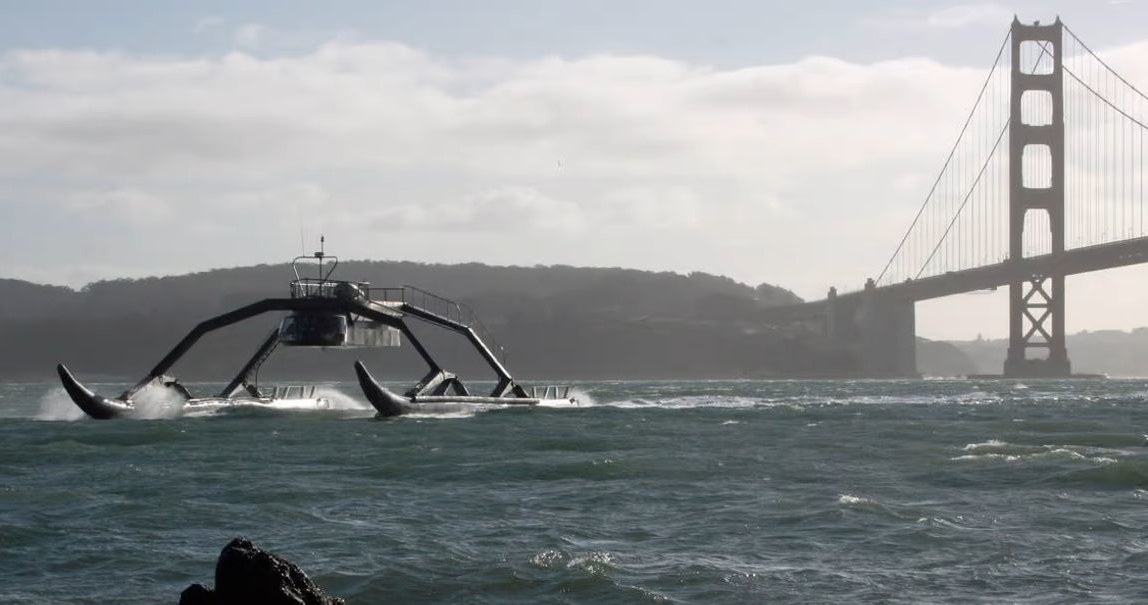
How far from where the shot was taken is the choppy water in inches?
717

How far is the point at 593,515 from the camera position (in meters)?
24.2

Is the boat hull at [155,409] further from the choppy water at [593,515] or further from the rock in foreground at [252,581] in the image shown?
the rock in foreground at [252,581]

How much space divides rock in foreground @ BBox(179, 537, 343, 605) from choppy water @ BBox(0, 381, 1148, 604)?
5289 millimetres

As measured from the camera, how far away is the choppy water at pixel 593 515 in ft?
59.8

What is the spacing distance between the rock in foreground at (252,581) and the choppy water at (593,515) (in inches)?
208

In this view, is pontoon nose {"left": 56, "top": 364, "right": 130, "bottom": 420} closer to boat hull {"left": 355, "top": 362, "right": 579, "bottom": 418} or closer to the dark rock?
boat hull {"left": 355, "top": 362, "right": 579, "bottom": 418}

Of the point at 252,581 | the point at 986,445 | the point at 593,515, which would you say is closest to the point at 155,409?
the point at 986,445

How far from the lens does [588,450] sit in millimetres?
38562

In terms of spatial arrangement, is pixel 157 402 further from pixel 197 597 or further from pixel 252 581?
pixel 252 581

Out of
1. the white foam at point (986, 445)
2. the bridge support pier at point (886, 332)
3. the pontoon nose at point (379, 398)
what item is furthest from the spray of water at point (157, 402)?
the bridge support pier at point (886, 332)

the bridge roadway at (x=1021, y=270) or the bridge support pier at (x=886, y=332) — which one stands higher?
the bridge roadway at (x=1021, y=270)

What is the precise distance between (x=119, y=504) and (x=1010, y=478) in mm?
15587

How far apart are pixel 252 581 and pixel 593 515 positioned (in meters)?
12.4

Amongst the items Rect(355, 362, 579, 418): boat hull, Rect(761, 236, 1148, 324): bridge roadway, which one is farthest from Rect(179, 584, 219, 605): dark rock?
Rect(761, 236, 1148, 324): bridge roadway
